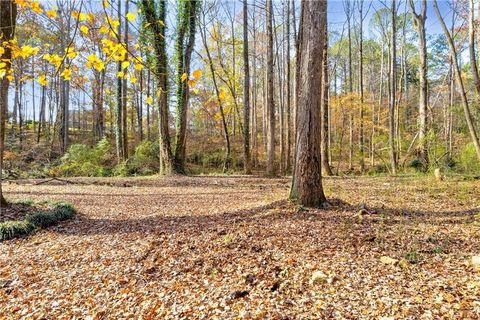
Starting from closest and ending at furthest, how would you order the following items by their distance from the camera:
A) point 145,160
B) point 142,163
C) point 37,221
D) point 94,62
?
point 94,62
point 37,221
point 142,163
point 145,160

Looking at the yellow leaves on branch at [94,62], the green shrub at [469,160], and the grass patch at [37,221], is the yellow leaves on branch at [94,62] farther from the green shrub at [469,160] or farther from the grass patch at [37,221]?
the green shrub at [469,160]

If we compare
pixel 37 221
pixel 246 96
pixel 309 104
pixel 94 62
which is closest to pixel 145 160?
pixel 246 96

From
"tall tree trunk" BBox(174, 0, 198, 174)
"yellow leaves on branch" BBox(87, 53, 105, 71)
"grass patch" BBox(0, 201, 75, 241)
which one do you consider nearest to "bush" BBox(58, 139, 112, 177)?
"tall tree trunk" BBox(174, 0, 198, 174)

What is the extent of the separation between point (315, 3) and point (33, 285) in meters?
4.75

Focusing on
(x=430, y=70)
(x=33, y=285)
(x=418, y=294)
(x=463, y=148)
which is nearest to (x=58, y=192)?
(x=33, y=285)

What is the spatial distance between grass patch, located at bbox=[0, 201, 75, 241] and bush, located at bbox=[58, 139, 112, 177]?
7.82 m

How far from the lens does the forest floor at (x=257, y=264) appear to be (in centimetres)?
193

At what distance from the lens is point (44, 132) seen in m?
22.7

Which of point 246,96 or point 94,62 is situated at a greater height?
point 246,96

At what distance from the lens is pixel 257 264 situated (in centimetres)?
254

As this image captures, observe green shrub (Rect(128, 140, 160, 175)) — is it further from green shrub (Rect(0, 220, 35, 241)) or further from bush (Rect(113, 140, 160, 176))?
green shrub (Rect(0, 220, 35, 241))

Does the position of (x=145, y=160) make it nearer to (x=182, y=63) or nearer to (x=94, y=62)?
(x=182, y=63)

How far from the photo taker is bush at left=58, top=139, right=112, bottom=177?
40.0 ft

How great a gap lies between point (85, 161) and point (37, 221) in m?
10.2
